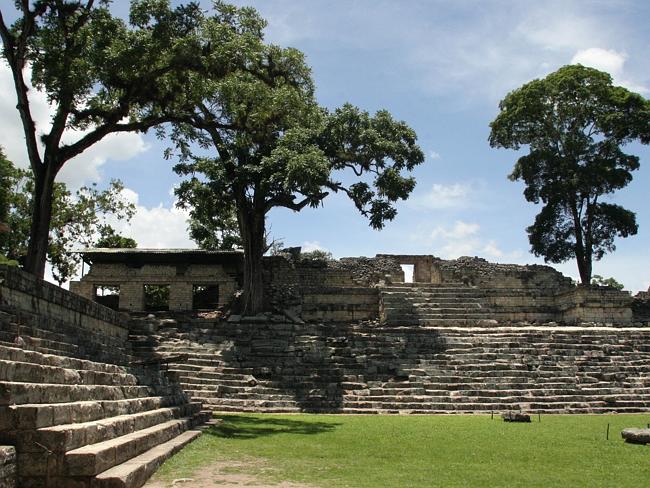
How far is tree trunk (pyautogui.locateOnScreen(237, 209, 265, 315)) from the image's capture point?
2059 centimetres

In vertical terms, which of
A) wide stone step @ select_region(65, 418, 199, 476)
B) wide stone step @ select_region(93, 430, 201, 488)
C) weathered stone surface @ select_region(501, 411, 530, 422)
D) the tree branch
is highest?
the tree branch

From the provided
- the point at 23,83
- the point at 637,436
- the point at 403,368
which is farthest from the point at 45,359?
the point at 403,368

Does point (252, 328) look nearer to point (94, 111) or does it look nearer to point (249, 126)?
point (249, 126)

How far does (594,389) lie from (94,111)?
13.3 m

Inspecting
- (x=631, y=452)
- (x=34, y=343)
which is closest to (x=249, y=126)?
(x=34, y=343)

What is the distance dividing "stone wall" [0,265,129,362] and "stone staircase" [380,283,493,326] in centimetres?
1054

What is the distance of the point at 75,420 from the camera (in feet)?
17.2

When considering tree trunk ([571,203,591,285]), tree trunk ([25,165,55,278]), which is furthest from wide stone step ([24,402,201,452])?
tree trunk ([571,203,591,285])

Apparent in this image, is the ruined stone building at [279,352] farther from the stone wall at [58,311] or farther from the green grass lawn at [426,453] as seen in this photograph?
the green grass lawn at [426,453]

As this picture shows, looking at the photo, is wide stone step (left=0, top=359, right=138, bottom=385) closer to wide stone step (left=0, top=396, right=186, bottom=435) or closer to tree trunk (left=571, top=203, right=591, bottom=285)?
wide stone step (left=0, top=396, right=186, bottom=435)

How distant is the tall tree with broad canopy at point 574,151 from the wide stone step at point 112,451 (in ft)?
81.8

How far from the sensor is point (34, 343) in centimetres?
802

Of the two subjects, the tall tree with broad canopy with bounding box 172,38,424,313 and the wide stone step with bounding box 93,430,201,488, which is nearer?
the wide stone step with bounding box 93,430,201,488

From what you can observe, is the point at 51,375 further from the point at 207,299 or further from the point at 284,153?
the point at 207,299
